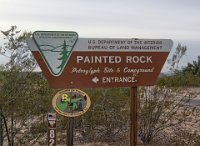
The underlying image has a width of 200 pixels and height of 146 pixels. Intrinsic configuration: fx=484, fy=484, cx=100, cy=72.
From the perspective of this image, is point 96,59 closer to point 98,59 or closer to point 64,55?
point 98,59

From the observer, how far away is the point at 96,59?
6.27m

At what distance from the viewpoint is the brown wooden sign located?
6.05 m

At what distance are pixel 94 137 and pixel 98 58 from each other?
6649 millimetres

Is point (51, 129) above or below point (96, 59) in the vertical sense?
below

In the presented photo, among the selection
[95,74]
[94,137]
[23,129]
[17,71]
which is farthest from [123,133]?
[95,74]

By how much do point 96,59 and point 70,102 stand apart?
0.65 m

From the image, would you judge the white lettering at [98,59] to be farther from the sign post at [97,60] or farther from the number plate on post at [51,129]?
the number plate on post at [51,129]

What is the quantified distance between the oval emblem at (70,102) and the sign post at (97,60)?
0.02 metres

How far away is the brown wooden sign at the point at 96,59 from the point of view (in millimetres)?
6051

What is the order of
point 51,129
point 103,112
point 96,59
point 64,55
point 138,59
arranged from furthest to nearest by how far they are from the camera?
point 103,112 → point 138,59 → point 96,59 → point 64,55 → point 51,129

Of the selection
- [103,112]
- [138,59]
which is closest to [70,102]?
[138,59]

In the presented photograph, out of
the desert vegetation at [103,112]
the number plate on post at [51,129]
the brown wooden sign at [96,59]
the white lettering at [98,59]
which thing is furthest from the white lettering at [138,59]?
the desert vegetation at [103,112]

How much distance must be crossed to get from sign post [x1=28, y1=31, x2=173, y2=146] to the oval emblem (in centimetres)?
2

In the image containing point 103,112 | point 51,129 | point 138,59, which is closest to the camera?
point 51,129
